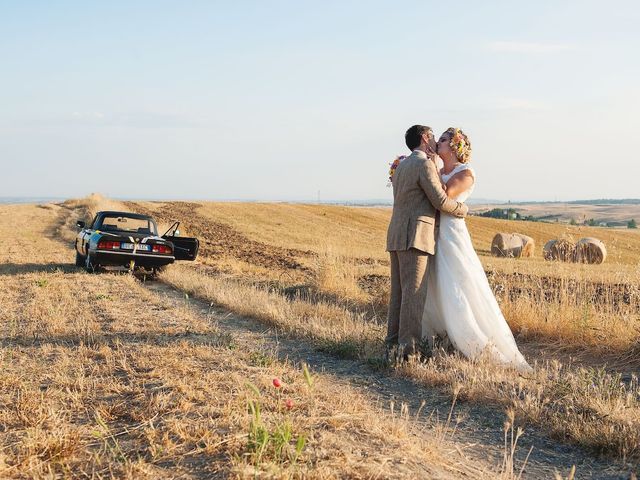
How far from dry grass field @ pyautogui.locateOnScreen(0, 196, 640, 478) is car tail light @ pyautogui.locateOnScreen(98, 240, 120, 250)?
215 cm

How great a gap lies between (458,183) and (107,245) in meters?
9.80

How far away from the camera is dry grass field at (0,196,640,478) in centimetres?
366

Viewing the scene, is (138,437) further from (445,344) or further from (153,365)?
(445,344)

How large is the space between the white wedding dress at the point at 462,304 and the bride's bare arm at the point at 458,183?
0.18 feet

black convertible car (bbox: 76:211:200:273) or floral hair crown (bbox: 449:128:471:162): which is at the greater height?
floral hair crown (bbox: 449:128:471:162)

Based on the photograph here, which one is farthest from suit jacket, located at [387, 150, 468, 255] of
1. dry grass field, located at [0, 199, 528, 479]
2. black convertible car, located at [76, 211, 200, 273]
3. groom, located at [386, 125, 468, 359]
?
black convertible car, located at [76, 211, 200, 273]

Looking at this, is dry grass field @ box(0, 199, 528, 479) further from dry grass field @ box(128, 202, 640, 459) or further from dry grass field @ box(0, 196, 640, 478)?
dry grass field @ box(128, 202, 640, 459)

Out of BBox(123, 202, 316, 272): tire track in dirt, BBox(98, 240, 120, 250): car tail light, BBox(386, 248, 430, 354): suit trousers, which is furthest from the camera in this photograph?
BBox(123, 202, 316, 272): tire track in dirt

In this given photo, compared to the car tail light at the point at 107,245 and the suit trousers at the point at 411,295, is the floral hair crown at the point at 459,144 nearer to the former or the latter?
the suit trousers at the point at 411,295

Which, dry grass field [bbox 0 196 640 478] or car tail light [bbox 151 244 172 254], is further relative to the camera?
car tail light [bbox 151 244 172 254]

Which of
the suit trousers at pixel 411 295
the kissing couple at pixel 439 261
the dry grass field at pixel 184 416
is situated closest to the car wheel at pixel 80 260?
the dry grass field at pixel 184 416

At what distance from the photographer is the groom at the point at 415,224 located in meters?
6.56

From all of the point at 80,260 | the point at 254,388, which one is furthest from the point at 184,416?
the point at 80,260

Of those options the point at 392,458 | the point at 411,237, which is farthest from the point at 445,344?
the point at 392,458
